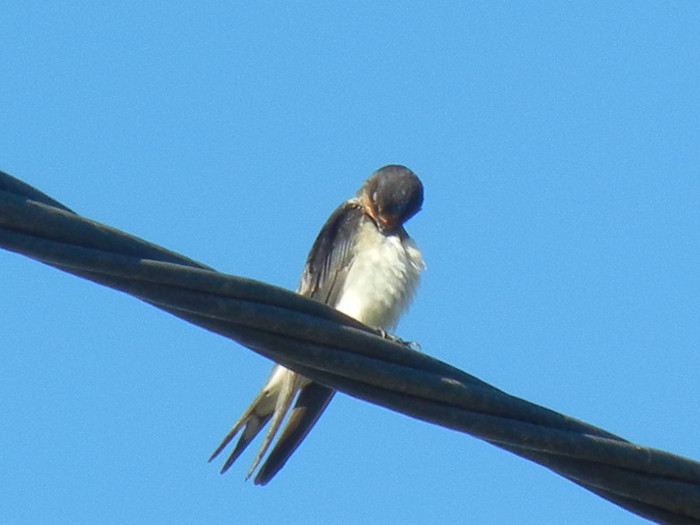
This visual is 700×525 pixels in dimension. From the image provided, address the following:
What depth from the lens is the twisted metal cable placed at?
9.98 ft

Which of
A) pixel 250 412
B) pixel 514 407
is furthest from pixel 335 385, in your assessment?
pixel 250 412

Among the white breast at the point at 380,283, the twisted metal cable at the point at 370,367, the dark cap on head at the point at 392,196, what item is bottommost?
the twisted metal cable at the point at 370,367

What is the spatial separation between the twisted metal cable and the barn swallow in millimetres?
2674

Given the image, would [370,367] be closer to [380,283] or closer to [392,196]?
[380,283]

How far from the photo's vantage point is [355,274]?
7.02 meters

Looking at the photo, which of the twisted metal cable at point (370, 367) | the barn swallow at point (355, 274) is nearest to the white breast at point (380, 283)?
the barn swallow at point (355, 274)

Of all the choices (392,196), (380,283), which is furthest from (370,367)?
(392,196)

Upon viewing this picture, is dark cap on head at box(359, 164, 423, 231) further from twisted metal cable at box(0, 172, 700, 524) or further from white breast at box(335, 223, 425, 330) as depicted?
twisted metal cable at box(0, 172, 700, 524)

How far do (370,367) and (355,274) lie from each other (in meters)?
3.81

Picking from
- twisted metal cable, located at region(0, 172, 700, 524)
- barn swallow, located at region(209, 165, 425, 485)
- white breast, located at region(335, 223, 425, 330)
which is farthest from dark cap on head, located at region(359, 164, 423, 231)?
twisted metal cable, located at region(0, 172, 700, 524)

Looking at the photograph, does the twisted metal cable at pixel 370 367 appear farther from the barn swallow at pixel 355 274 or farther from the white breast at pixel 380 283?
the white breast at pixel 380 283

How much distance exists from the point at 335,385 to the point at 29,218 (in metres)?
0.79

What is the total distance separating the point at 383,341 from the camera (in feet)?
10.6

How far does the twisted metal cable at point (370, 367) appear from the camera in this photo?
304 cm
